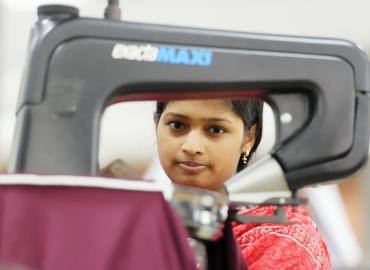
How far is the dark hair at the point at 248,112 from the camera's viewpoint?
1.33 metres

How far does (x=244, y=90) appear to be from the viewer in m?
0.91

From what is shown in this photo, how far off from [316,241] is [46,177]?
627mm

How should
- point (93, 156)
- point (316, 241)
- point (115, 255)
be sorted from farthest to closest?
point (316, 241)
point (93, 156)
point (115, 255)

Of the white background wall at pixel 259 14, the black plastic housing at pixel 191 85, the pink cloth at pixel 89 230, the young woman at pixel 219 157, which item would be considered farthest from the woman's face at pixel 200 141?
the white background wall at pixel 259 14

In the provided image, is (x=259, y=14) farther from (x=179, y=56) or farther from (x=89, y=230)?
(x=89, y=230)

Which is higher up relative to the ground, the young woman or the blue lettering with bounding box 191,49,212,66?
the blue lettering with bounding box 191,49,212,66

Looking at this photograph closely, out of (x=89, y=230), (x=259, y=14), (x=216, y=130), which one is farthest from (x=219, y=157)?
(x=259, y=14)

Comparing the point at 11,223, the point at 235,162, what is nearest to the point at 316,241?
the point at 235,162

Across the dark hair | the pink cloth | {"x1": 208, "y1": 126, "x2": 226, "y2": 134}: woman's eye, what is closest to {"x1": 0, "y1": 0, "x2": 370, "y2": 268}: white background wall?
the dark hair

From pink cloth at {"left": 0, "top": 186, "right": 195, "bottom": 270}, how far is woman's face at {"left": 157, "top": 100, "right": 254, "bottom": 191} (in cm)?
53

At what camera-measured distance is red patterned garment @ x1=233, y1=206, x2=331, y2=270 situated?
48.3 inches

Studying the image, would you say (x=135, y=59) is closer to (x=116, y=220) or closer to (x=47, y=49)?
(x=47, y=49)

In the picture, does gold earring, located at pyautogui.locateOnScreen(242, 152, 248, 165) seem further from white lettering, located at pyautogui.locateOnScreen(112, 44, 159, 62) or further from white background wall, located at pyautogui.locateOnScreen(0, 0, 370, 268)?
white background wall, located at pyautogui.locateOnScreen(0, 0, 370, 268)

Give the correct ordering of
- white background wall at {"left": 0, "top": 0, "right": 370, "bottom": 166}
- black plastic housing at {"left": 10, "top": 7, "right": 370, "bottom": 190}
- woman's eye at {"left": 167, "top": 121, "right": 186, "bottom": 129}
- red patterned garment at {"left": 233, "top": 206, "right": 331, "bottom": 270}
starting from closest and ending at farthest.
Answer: black plastic housing at {"left": 10, "top": 7, "right": 370, "bottom": 190} < red patterned garment at {"left": 233, "top": 206, "right": 331, "bottom": 270} < woman's eye at {"left": 167, "top": 121, "right": 186, "bottom": 129} < white background wall at {"left": 0, "top": 0, "right": 370, "bottom": 166}
